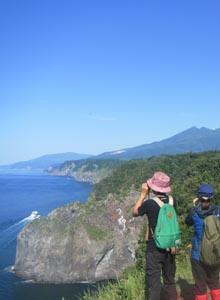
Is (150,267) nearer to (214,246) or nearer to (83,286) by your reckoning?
(214,246)

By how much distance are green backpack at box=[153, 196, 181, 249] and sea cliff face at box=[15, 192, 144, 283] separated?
47.7 meters

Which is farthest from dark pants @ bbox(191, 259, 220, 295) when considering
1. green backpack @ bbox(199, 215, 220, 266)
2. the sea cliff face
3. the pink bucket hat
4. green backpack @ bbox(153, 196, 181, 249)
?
the sea cliff face

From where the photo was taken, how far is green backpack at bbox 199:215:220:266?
5.66m

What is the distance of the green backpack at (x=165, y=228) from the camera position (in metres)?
5.79

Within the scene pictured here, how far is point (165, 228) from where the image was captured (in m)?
5.82

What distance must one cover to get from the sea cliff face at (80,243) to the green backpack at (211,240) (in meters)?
47.7

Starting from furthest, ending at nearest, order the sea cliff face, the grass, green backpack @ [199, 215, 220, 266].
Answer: the sea cliff face, the grass, green backpack @ [199, 215, 220, 266]

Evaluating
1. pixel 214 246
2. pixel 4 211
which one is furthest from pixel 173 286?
pixel 4 211

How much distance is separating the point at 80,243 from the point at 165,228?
167ft

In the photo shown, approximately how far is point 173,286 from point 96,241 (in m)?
49.8

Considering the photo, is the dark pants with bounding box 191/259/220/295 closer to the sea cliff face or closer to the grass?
the grass

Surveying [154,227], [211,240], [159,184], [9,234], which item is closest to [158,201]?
[159,184]

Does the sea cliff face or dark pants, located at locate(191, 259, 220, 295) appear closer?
dark pants, located at locate(191, 259, 220, 295)

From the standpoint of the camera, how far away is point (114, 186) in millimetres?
109125
